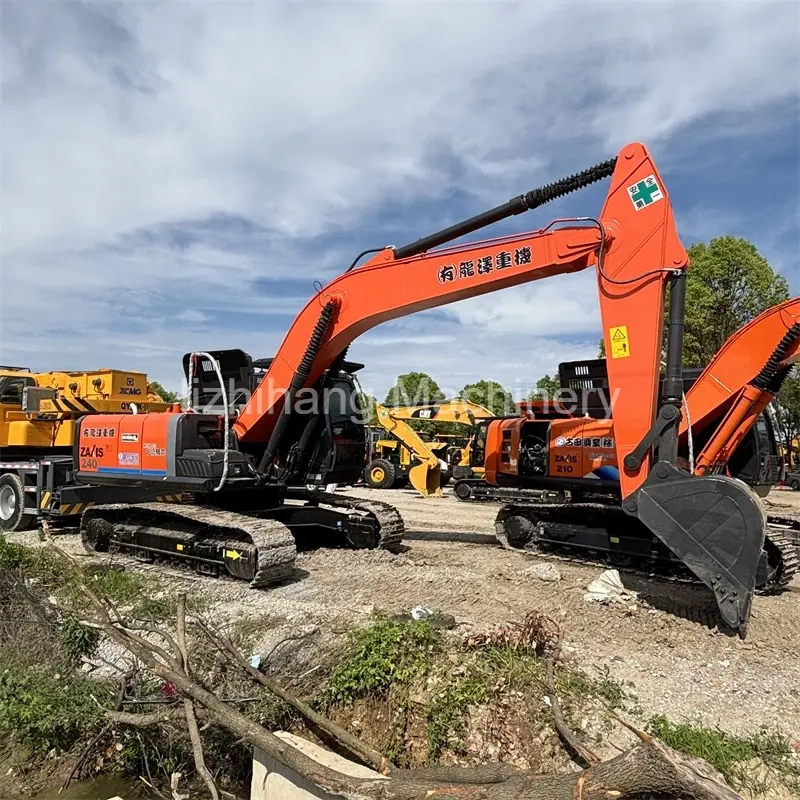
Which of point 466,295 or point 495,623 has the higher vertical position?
point 466,295

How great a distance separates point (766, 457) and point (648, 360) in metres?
4.18

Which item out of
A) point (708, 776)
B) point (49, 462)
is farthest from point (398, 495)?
point (708, 776)

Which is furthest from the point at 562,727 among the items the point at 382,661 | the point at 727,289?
the point at 727,289

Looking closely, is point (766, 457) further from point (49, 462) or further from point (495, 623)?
point (49, 462)

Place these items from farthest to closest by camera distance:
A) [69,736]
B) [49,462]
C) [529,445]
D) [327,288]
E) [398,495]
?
1. [398,495]
2. [529,445]
3. [49,462]
4. [327,288]
5. [69,736]

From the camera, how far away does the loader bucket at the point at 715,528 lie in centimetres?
530

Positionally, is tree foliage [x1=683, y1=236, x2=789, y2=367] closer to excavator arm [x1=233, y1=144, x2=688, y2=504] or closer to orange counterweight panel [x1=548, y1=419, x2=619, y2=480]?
orange counterweight panel [x1=548, y1=419, x2=619, y2=480]

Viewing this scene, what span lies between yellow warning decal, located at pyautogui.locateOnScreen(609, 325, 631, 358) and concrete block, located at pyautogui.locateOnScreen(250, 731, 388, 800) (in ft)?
13.6

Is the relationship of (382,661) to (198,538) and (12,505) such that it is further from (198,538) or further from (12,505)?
(12,505)

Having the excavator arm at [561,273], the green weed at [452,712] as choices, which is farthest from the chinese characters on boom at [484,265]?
the green weed at [452,712]

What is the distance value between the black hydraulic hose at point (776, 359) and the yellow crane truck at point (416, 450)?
9089mm

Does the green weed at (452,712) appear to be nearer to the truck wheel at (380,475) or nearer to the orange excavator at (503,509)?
the orange excavator at (503,509)

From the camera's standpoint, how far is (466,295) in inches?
275

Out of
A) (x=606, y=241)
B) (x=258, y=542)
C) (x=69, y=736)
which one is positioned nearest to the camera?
(x=69, y=736)
